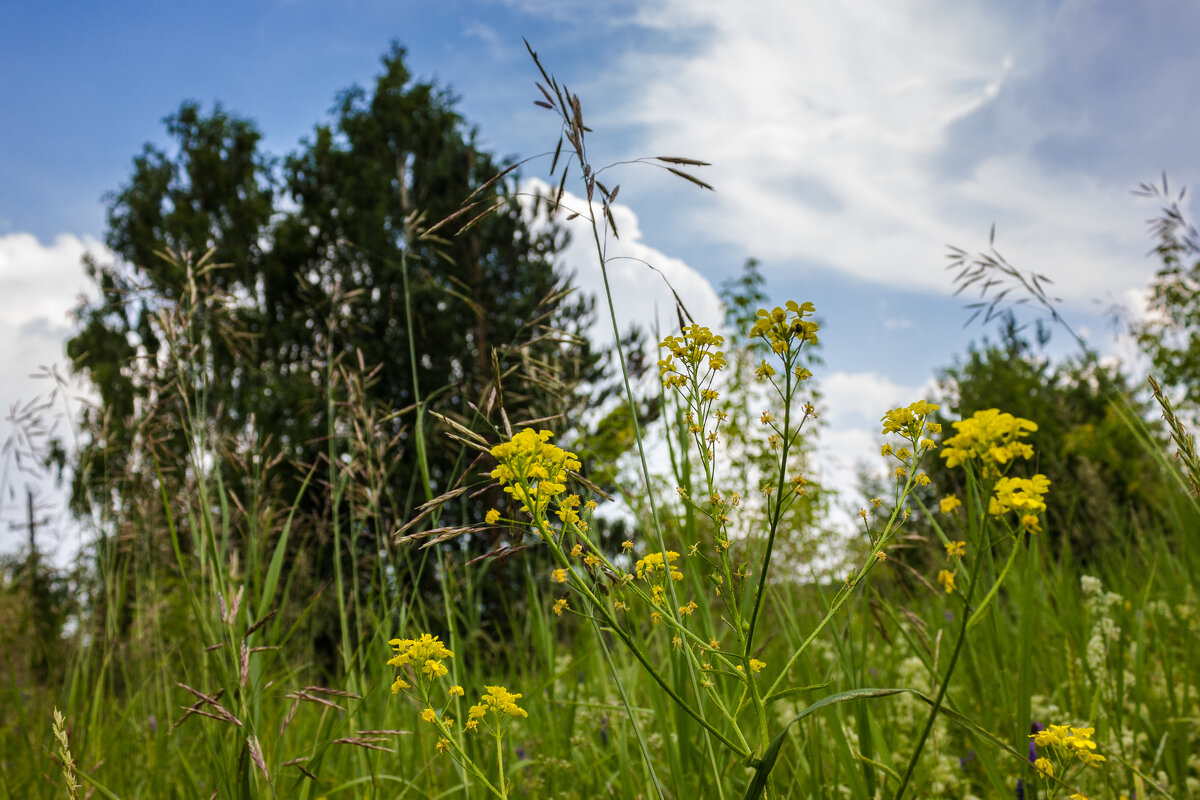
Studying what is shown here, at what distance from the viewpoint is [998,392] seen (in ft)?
87.7

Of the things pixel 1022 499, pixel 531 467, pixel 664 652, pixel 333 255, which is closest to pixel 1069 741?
pixel 1022 499

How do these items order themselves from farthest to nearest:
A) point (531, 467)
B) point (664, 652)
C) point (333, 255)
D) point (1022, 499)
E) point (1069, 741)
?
point (333, 255), point (664, 652), point (1069, 741), point (531, 467), point (1022, 499)

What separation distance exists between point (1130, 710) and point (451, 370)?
1353cm

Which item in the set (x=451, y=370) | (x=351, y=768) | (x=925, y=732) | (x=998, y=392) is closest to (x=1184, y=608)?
(x=925, y=732)

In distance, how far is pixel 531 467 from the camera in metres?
1.07

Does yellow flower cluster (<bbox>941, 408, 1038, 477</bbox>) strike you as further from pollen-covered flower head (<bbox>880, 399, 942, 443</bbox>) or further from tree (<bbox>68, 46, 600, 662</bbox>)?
tree (<bbox>68, 46, 600, 662</bbox>)

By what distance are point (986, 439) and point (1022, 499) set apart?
86 millimetres

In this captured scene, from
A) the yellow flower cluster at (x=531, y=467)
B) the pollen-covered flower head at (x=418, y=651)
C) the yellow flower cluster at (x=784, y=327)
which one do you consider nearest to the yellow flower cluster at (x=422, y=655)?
the pollen-covered flower head at (x=418, y=651)

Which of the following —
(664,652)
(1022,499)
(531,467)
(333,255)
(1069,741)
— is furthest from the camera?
(333,255)

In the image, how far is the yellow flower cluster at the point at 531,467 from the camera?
104 centimetres

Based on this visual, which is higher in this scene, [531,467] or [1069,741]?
[531,467]

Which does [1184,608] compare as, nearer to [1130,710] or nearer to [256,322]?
[1130,710]

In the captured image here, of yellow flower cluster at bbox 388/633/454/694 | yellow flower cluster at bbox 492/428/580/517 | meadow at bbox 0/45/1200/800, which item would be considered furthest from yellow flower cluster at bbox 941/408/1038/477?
yellow flower cluster at bbox 388/633/454/694

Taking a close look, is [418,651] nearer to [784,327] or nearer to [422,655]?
[422,655]
